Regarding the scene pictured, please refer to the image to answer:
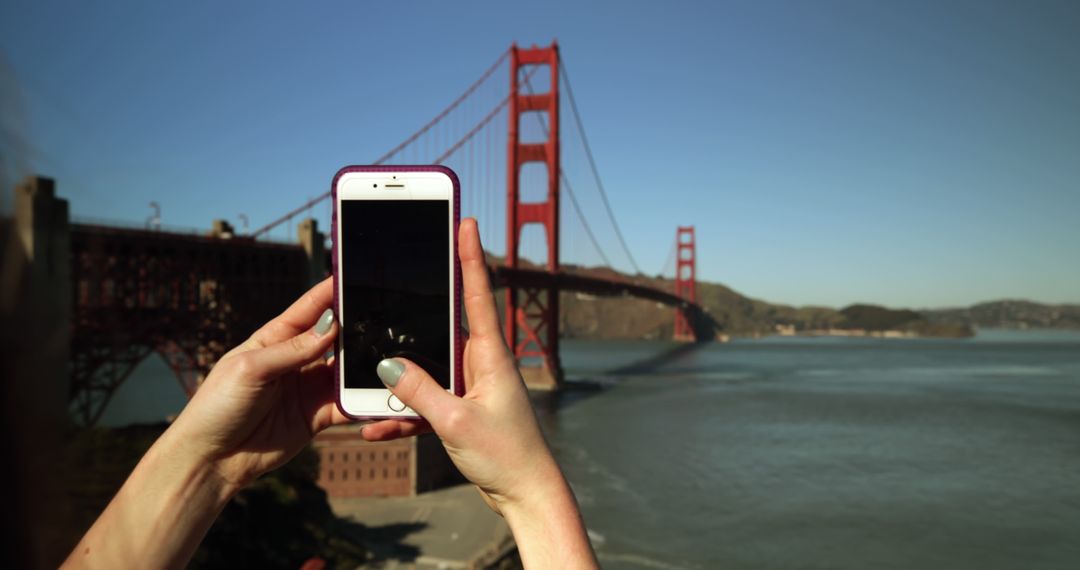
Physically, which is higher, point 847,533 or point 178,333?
point 178,333

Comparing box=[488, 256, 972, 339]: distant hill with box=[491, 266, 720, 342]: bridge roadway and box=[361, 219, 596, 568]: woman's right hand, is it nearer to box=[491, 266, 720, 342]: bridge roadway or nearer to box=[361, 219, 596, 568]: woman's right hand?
box=[491, 266, 720, 342]: bridge roadway

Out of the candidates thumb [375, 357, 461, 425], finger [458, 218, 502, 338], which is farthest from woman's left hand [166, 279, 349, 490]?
finger [458, 218, 502, 338]

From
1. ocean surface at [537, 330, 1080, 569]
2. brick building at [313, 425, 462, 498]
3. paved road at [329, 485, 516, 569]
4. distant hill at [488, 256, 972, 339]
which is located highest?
distant hill at [488, 256, 972, 339]

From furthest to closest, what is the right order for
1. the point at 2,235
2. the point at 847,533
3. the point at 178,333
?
the point at 847,533, the point at 178,333, the point at 2,235

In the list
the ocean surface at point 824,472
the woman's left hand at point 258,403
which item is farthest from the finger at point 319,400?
the ocean surface at point 824,472

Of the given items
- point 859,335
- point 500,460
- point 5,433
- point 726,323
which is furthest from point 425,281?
point 859,335

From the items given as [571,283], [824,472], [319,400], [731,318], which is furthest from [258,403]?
[731,318]

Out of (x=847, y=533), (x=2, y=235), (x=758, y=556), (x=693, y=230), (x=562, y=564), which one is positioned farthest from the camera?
(x=693, y=230)

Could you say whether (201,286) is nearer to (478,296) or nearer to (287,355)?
(287,355)

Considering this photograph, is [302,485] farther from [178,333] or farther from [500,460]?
[500,460]
